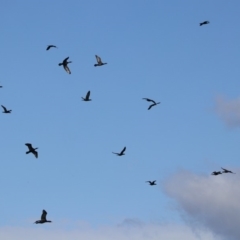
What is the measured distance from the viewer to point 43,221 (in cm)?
10056

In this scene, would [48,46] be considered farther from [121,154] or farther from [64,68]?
[121,154]

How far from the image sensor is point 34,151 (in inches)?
3937

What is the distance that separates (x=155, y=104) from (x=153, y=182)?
51.6 feet

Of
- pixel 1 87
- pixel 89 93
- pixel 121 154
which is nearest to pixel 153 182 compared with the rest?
pixel 121 154

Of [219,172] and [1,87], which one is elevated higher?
[1,87]

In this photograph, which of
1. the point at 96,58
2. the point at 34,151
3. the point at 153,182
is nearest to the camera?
the point at 34,151

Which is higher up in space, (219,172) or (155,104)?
(155,104)

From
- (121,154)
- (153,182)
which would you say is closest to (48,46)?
(121,154)

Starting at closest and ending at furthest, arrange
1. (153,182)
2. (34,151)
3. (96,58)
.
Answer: (34,151) < (96,58) < (153,182)

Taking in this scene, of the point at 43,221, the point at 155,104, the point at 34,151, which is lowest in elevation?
the point at 43,221

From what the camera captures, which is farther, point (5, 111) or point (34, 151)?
point (5, 111)

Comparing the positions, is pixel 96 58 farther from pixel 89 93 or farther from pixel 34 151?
pixel 34 151

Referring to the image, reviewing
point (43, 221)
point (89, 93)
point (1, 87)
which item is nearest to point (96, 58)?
point (89, 93)

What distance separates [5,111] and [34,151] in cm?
1181
